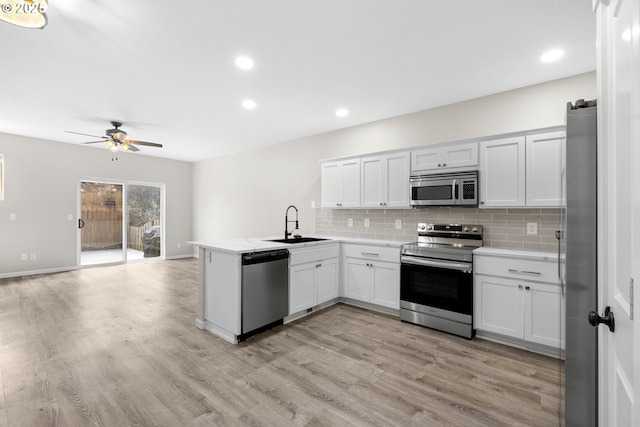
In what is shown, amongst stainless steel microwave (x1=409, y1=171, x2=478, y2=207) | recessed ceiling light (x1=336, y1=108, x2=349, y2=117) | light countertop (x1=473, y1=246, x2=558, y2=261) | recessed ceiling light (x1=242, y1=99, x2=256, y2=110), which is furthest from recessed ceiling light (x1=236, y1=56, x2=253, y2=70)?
light countertop (x1=473, y1=246, x2=558, y2=261)

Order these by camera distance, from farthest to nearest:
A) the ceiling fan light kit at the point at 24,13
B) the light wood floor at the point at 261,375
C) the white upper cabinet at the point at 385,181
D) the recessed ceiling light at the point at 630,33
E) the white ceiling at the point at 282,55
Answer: the white upper cabinet at the point at 385,181
the white ceiling at the point at 282,55
the light wood floor at the point at 261,375
the ceiling fan light kit at the point at 24,13
the recessed ceiling light at the point at 630,33

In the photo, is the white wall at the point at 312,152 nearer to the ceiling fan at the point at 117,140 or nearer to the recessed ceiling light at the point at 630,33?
the ceiling fan at the point at 117,140

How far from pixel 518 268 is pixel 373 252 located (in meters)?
1.61

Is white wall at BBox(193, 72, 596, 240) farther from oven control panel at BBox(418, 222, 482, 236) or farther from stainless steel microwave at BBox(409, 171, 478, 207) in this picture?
oven control panel at BBox(418, 222, 482, 236)

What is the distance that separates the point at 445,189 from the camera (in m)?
3.42

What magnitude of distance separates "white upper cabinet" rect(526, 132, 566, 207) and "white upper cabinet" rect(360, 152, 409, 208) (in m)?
1.32

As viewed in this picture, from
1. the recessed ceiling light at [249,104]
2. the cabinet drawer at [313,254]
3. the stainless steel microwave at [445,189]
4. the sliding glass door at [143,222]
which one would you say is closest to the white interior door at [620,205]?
the stainless steel microwave at [445,189]

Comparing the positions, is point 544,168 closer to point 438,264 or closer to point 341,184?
point 438,264

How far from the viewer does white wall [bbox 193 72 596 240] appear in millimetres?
3221

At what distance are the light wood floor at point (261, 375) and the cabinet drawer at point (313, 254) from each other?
0.74 meters

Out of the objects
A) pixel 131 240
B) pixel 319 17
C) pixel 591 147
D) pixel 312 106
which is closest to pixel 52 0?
pixel 319 17

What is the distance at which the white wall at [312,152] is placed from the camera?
3.22 meters

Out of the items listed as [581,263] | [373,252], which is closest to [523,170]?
[373,252]

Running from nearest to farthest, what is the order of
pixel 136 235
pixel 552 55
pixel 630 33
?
1. pixel 630 33
2. pixel 552 55
3. pixel 136 235
